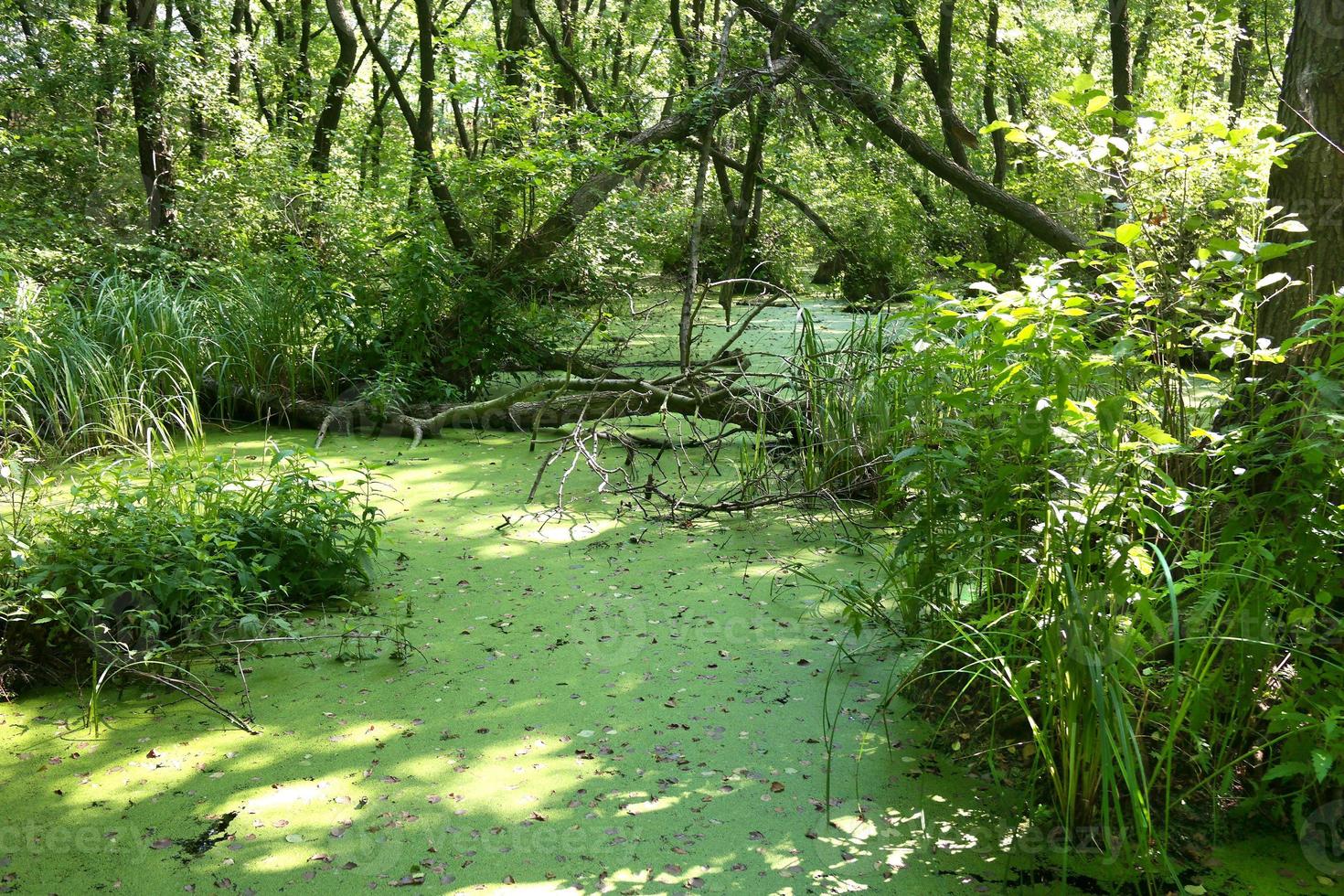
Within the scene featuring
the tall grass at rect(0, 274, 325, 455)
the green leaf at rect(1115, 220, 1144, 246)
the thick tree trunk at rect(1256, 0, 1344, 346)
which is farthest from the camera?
the tall grass at rect(0, 274, 325, 455)

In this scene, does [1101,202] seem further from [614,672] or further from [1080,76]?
[614,672]

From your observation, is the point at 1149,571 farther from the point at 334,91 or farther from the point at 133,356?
the point at 334,91

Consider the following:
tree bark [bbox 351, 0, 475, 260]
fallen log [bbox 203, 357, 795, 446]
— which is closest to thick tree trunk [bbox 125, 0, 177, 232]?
tree bark [bbox 351, 0, 475, 260]

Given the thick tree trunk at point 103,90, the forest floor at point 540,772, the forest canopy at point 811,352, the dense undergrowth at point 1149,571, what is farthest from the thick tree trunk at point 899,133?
the thick tree trunk at point 103,90

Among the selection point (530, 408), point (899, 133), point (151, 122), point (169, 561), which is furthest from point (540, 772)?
point (151, 122)

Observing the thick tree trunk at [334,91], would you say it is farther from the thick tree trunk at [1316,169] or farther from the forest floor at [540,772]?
the thick tree trunk at [1316,169]

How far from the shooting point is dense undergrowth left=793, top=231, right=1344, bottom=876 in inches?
68.7

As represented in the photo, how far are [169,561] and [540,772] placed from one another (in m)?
1.27

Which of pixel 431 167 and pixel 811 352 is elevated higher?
pixel 431 167

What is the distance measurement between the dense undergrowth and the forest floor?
15 centimetres

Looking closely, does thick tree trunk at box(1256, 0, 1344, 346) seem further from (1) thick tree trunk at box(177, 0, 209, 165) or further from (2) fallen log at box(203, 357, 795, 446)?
(1) thick tree trunk at box(177, 0, 209, 165)

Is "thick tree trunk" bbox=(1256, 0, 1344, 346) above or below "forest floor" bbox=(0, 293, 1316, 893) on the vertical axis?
above

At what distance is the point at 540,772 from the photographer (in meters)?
2.20

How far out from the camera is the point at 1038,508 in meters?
2.10
